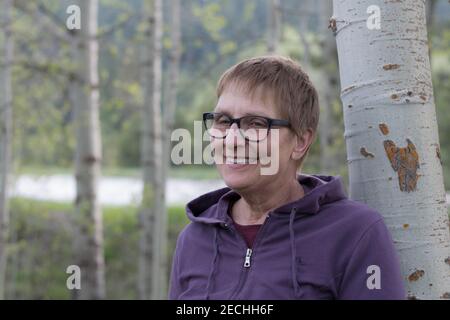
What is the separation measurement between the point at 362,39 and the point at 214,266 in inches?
30.8

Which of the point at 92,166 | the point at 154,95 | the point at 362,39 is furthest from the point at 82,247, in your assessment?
the point at 362,39

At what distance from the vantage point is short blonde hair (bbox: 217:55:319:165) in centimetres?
180

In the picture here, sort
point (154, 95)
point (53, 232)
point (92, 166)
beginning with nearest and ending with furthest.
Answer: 1. point (92, 166)
2. point (154, 95)
3. point (53, 232)

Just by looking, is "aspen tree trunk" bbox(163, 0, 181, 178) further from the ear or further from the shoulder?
the shoulder

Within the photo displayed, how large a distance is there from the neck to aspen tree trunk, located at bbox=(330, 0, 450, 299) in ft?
0.66

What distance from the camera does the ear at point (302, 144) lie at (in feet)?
6.11

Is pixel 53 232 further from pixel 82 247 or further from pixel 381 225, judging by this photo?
pixel 381 225

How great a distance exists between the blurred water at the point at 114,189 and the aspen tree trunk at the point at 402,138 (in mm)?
9770

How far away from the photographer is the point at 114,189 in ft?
57.7

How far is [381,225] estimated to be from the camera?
1.66 m

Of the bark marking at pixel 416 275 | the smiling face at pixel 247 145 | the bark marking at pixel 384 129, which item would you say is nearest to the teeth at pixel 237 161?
the smiling face at pixel 247 145

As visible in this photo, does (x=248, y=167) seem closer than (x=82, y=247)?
Yes
